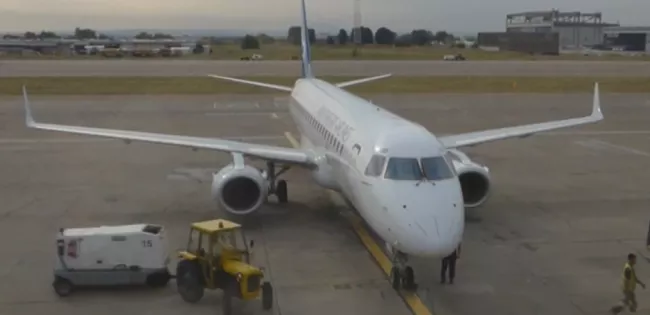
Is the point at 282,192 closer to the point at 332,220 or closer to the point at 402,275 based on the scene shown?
the point at 332,220

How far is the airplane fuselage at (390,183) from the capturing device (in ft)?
45.9

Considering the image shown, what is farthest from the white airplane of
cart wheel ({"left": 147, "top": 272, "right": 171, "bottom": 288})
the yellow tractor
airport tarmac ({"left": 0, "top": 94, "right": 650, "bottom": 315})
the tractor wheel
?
cart wheel ({"left": 147, "top": 272, "right": 171, "bottom": 288})

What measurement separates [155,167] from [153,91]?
33.2m

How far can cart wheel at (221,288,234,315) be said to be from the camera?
14.1 m

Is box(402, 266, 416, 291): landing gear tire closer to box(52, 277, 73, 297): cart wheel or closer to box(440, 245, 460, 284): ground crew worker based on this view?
box(440, 245, 460, 284): ground crew worker

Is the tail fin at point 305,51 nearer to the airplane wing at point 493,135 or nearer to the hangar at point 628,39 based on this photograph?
the airplane wing at point 493,135

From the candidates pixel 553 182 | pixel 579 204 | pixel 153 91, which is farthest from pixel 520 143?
pixel 153 91

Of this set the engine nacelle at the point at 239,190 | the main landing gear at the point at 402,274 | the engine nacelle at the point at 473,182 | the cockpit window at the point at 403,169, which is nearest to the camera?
the cockpit window at the point at 403,169

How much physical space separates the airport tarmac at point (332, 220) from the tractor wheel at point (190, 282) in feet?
0.66

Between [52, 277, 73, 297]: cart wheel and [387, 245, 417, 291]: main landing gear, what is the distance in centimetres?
653

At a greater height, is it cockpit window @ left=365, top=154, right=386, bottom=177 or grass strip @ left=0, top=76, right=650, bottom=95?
cockpit window @ left=365, top=154, right=386, bottom=177

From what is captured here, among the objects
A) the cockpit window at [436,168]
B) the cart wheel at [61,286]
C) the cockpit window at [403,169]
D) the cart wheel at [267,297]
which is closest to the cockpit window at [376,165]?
the cockpit window at [403,169]

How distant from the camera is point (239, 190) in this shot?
1998 cm

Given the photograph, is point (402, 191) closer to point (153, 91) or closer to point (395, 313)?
point (395, 313)
